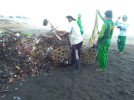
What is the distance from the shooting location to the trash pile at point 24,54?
333 cm

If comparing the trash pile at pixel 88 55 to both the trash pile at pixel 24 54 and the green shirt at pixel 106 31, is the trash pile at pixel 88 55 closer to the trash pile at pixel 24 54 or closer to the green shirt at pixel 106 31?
the green shirt at pixel 106 31

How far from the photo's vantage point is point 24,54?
3.87 meters

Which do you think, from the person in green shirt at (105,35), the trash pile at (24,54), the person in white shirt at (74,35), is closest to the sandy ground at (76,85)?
the trash pile at (24,54)

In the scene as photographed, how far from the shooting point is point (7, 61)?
3.51 meters

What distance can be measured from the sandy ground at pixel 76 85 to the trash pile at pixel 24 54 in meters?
0.33

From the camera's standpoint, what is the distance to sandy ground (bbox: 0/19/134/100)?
254cm

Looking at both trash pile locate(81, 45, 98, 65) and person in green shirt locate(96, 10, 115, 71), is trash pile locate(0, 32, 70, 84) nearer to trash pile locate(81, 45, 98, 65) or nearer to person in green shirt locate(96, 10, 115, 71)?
trash pile locate(81, 45, 98, 65)

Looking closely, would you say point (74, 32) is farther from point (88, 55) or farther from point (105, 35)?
point (88, 55)

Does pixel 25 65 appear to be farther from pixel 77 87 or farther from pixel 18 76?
pixel 77 87

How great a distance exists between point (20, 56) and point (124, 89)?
3.38m

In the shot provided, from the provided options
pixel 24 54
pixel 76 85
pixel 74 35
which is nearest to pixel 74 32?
pixel 74 35

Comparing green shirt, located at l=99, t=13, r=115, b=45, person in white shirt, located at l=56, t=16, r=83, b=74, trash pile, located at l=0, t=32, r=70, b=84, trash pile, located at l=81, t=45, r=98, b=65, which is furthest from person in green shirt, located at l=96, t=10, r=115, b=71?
trash pile, located at l=0, t=32, r=70, b=84

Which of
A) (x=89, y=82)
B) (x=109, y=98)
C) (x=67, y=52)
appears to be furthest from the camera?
(x=67, y=52)

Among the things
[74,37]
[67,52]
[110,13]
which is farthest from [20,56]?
[110,13]
